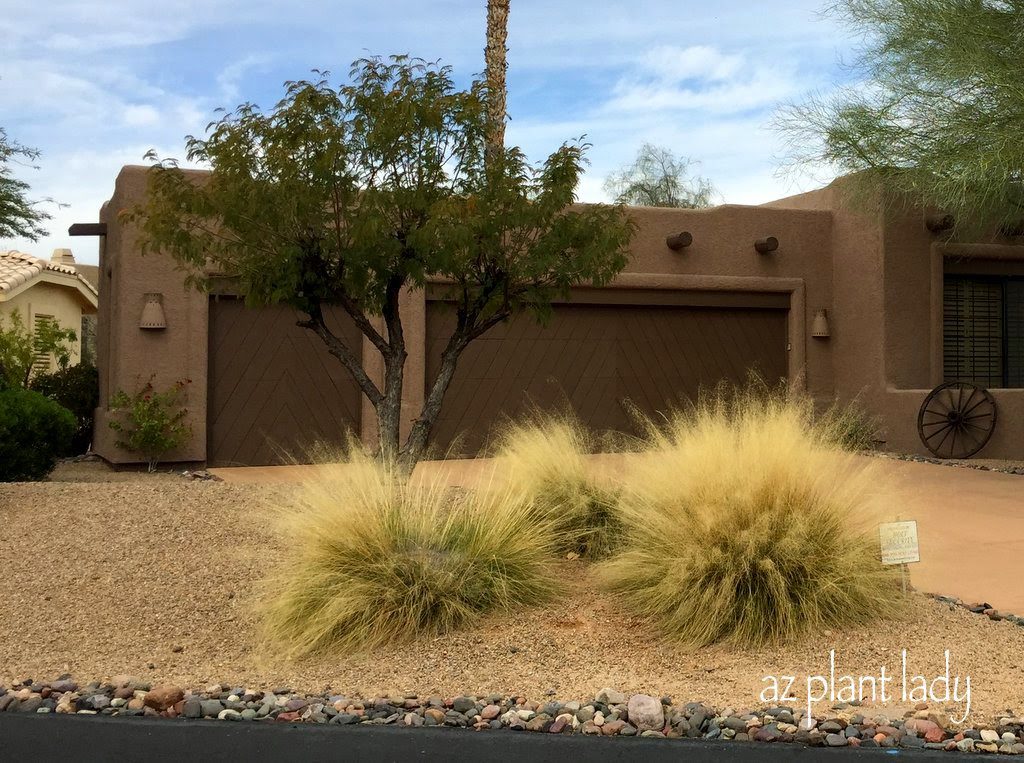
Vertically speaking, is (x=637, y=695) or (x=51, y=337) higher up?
(x=51, y=337)

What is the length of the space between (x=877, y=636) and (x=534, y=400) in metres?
9.09

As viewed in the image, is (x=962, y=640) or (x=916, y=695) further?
(x=962, y=640)

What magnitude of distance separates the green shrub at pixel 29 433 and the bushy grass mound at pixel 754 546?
21.2 ft

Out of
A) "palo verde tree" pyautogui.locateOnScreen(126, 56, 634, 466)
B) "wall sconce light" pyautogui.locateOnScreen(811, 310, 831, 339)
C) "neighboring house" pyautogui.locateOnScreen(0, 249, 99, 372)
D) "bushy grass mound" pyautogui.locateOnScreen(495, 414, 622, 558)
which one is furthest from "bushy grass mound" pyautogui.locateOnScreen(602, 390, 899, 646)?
"neighboring house" pyautogui.locateOnScreen(0, 249, 99, 372)

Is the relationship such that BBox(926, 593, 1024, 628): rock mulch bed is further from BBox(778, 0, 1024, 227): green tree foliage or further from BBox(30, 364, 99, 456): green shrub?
BBox(30, 364, 99, 456): green shrub

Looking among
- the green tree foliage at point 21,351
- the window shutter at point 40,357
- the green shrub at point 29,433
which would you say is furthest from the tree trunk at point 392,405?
the window shutter at point 40,357

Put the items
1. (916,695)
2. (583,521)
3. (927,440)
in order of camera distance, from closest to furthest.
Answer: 1. (916,695)
2. (583,521)
3. (927,440)

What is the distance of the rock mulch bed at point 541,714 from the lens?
3.81 metres

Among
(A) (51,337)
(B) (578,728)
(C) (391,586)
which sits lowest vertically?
→ (B) (578,728)

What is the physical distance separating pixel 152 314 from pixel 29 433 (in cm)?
265

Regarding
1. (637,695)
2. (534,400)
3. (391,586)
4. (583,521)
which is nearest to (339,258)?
(583,521)

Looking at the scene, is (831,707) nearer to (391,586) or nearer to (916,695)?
(916,695)

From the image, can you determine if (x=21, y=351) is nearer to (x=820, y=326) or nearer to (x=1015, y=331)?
(x=820, y=326)

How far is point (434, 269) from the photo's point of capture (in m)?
7.44
